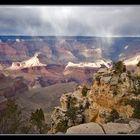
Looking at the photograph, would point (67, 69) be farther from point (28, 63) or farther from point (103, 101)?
point (103, 101)

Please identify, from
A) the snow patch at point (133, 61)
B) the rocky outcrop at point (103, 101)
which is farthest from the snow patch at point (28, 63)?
the snow patch at point (133, 61)

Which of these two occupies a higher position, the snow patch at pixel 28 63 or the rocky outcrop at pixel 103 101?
the snow patch at pixel 28 63

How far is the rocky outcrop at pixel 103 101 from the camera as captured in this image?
18.2m

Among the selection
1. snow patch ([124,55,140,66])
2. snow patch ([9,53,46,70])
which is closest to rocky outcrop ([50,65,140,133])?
snow patch ([124,55,140,66])

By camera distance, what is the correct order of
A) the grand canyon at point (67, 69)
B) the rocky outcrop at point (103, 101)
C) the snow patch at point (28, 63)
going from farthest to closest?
the snow patch at point (28, 63) < the grand canyon at point (67, 69) < the rocky outcrop at point (103, 101)

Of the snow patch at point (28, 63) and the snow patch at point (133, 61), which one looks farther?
the snow patch at point (28, 63)

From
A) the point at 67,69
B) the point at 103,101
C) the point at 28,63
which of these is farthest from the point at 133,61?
the point at 28,63

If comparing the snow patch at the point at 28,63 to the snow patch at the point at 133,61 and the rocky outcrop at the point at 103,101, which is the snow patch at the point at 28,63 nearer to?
the rocky outcrop at the point at 103,101

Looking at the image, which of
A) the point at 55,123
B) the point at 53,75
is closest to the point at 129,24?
the point at 53,75

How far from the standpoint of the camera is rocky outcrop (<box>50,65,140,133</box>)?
18.2 m

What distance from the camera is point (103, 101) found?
19.8 m

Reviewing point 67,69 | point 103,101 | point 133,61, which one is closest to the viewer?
point 103,101

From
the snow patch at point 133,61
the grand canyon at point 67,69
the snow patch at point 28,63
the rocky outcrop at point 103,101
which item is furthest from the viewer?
the snow patch at point 28,63

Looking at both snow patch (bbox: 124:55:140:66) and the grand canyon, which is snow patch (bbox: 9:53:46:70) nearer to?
the grand canyon
